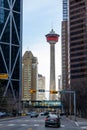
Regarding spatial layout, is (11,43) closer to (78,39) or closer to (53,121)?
(78,39)

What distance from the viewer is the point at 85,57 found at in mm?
175125

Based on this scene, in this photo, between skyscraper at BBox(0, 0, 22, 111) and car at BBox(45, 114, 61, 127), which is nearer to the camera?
car at BBox(45, 114, 61, 127)

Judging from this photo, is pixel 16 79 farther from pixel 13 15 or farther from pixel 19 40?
pixel 13 15

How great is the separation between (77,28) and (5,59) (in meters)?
39.4

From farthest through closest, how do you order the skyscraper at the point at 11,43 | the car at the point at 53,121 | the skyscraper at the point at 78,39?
the skyscraper at the point at 78,39
the skyscraper at the point at 11,43
the car at the point at 53,121

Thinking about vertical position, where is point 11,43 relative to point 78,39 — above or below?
below

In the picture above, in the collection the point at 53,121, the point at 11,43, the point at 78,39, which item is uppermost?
the point at 78,39

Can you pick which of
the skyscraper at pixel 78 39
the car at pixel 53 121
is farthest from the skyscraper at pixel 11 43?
the car at pixel 53 121

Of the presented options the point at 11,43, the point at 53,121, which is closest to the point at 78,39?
the point at 11,43

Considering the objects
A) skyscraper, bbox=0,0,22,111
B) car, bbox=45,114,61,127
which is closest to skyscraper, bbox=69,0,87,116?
skyscraper, bbox=0,0,22,111

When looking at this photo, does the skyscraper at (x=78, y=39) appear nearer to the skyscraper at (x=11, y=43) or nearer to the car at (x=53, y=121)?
the skyscraper at (x=11, y=43)

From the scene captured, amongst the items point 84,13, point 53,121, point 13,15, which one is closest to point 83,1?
point 84,13

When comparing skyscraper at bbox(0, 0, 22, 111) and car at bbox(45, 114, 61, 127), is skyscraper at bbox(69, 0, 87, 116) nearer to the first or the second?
skyscraper at bbox(0, 0, 22, 111)

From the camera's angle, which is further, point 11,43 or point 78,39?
point 78,39
